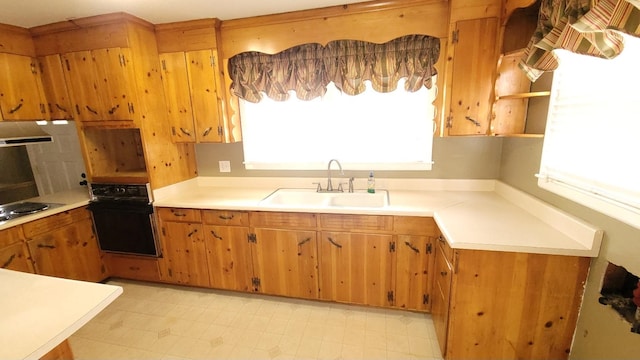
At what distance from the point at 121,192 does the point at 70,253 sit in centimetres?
66

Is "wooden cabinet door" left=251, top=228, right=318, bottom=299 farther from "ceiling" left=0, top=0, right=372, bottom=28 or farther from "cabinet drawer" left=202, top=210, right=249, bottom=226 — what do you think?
"ceiling" left=0, top=0, right=372, bottom=28

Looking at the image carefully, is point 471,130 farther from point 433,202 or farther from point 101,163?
point 101,163

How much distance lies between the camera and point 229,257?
2.28m

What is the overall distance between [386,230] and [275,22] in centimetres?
184

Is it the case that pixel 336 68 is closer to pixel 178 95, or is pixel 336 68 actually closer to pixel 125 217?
pixel 178 95

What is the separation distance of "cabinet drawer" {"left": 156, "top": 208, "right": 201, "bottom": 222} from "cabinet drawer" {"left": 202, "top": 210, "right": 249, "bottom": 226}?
8 cm

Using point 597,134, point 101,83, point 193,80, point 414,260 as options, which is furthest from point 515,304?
point 101,83

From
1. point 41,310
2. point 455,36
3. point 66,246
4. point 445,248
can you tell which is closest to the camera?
point 41,310

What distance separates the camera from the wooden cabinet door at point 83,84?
213 cm

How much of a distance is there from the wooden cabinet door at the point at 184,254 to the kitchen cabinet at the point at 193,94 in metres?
0.81

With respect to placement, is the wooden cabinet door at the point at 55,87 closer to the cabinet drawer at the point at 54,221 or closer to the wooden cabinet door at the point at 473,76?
the cabinet drawer at the point at 54,221

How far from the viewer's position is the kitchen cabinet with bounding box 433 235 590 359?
136cm

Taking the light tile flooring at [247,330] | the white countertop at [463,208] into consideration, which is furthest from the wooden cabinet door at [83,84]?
the light tile flooring at [247,330]

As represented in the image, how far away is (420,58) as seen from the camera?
80.9 inches
